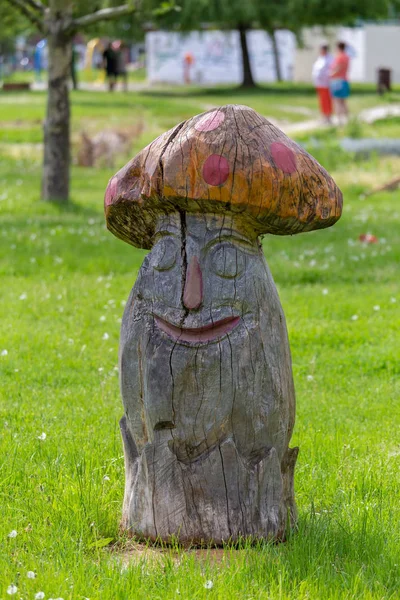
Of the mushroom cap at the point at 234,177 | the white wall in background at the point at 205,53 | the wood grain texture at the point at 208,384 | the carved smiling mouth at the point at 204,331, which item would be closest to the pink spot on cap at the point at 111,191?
the mushroom cap at the point at 234,177

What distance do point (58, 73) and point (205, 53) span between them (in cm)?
3403

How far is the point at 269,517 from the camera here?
3914 mm

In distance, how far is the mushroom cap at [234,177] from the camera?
370cm

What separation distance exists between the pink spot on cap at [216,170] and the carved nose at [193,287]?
34 cm

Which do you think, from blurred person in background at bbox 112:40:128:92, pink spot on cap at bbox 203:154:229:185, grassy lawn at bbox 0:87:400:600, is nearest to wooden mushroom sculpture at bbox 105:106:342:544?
pink spot on cap at bbox 203:154:229:185

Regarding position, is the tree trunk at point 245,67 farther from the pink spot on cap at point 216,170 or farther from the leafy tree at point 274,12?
the pink spot on cap at point 216,170

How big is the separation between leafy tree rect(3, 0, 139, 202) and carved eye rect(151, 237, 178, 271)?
32.3ft

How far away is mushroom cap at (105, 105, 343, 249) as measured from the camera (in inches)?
146

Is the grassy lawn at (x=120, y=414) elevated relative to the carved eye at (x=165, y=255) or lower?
lower

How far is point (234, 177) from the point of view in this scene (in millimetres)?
3697

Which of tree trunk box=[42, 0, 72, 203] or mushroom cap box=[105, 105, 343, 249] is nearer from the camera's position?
mushroom cap box=[105, 105, 343, 249]

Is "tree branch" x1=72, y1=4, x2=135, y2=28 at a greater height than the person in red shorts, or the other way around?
"tree branch" x1=72, y1=4, x2=135, y2=28

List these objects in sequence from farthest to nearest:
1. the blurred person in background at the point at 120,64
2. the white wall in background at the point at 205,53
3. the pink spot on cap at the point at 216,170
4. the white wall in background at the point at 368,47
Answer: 1. the white wall in background at the point at 368,47
2. the white wall in background at the point at 205,53
3. the blurred person in background at the point at 120,64
4. the pink spot on cap at the point at 216,170

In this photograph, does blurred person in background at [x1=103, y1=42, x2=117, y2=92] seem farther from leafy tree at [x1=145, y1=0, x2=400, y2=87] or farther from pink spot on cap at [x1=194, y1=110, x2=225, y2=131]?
pink spot on cap at [x1=194, y1=110, x2=225, y2=131]
